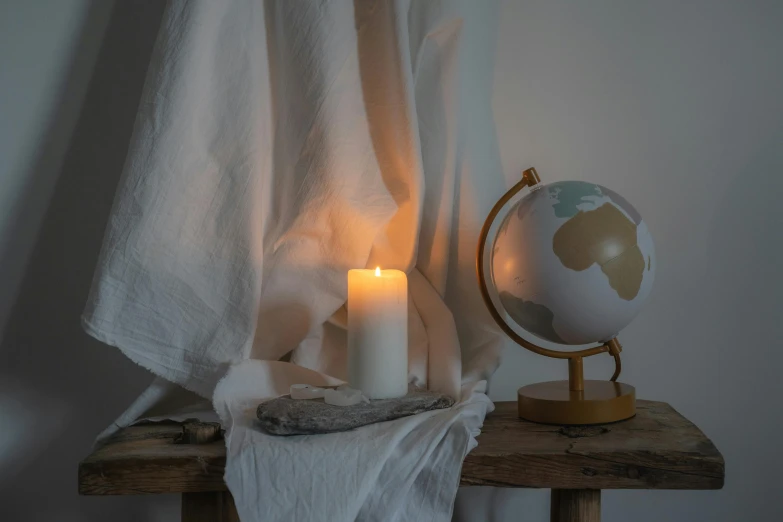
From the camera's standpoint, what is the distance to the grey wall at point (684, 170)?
924 mm

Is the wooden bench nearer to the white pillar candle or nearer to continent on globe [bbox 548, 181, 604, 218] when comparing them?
the white pillar candle

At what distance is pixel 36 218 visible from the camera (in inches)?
35.8

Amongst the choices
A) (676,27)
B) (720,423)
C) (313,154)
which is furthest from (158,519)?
(676,27)

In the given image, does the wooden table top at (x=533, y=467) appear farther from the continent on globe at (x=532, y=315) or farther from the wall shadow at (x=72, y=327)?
the wall shadow at (x=72, y=327)

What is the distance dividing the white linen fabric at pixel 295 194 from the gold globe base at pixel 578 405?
0.17 ft

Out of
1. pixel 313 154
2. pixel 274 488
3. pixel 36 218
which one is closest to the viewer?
pixel 274 488

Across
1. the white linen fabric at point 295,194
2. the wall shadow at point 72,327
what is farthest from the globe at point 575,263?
the wall shadow at point 72,327

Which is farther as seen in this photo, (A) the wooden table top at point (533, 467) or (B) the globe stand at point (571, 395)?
(B) the globe stand at point (571, 395)

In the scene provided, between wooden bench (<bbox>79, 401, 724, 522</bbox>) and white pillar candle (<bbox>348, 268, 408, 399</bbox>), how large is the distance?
0.12 meters

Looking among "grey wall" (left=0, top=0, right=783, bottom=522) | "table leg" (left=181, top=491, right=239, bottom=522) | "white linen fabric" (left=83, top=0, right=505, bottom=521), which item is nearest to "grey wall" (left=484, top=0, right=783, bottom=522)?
"grey wall" (left=0, top=0, right=783, bottom=522)

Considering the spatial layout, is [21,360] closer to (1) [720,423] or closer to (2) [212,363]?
(2) [212,363]

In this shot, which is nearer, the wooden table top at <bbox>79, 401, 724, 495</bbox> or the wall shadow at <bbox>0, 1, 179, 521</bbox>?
the wooden table top at <bbox>79, 401, 724, 495</bbox>

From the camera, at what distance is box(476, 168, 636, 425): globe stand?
720 mm

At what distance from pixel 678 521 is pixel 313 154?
68cm
